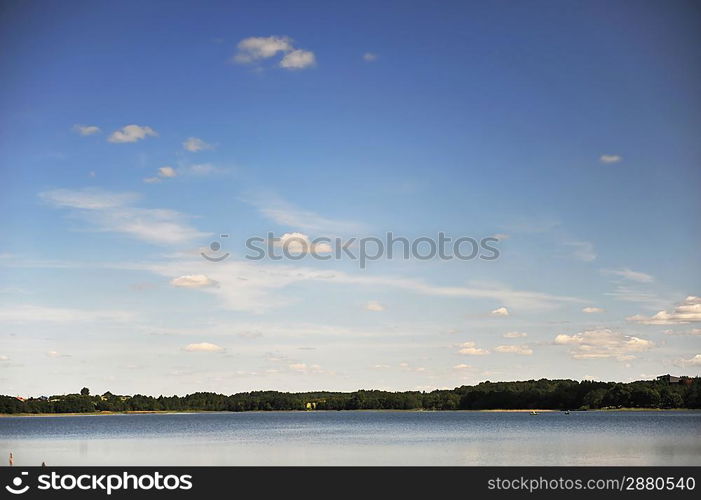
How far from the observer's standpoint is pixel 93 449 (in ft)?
181

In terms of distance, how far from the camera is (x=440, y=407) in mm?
172250
